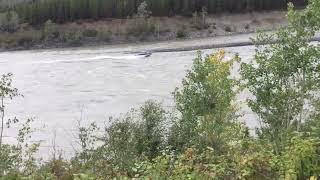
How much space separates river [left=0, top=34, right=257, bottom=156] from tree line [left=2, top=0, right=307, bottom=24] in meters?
22.8

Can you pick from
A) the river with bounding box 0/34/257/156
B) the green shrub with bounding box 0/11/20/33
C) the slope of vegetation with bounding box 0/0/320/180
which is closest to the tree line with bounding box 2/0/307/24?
the green shrub with bounding box 0/11/20/33

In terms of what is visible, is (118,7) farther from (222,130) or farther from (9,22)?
(222,130)

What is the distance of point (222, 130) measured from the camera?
18172 millimetres

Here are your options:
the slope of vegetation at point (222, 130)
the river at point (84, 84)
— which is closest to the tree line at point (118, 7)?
the river at point (84, 84)

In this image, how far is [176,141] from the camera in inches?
782

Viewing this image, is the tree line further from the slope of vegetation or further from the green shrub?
the slope of vegetation

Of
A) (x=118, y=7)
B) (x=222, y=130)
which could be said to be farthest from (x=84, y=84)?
(x=118, y=7)

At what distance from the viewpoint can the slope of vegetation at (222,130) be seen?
854 centimetres

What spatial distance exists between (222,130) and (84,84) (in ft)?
125

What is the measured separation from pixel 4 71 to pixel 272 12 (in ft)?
176

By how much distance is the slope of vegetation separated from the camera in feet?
28.0

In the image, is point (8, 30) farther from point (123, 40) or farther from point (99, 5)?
point (123, 40)

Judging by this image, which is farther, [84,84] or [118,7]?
[118,7]

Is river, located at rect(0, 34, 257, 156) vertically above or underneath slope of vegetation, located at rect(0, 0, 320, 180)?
underneath
